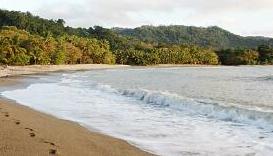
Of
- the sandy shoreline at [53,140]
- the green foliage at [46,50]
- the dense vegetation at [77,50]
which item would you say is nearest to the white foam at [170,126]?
the sandy shoreline at [53,140]

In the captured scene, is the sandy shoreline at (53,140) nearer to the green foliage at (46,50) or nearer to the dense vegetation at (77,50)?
the green foliage at (46,50)

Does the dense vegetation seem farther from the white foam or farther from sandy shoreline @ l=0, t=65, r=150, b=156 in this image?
sandy shoreline @ l=0, t=65, r=150, b=156

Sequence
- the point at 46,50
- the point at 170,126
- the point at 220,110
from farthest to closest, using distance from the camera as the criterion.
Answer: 1. the point at 46,50
2. the point at 220,110
3. the point at 170,126

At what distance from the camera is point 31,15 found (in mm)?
159750

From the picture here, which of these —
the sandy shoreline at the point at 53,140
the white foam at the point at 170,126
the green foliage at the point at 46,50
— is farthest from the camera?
the green foliage at the point at 46,50

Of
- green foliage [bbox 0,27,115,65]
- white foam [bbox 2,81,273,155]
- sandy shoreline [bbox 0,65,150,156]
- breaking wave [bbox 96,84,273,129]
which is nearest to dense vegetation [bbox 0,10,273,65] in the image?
green foliage [bbox 0,27,115,65]

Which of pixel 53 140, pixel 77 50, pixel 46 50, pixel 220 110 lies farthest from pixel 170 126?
pixel 77 50

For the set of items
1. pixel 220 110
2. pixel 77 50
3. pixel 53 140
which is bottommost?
pixel 220 110

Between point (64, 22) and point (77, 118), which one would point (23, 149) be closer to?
A: point (77, 118)

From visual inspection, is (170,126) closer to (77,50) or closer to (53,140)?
(53,140)

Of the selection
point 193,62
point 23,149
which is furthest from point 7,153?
point 193,62

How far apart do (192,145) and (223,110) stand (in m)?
8.17

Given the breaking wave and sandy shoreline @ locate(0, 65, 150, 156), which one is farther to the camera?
the breaking wave

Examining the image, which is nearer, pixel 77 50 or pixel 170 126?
pixel 170 126
